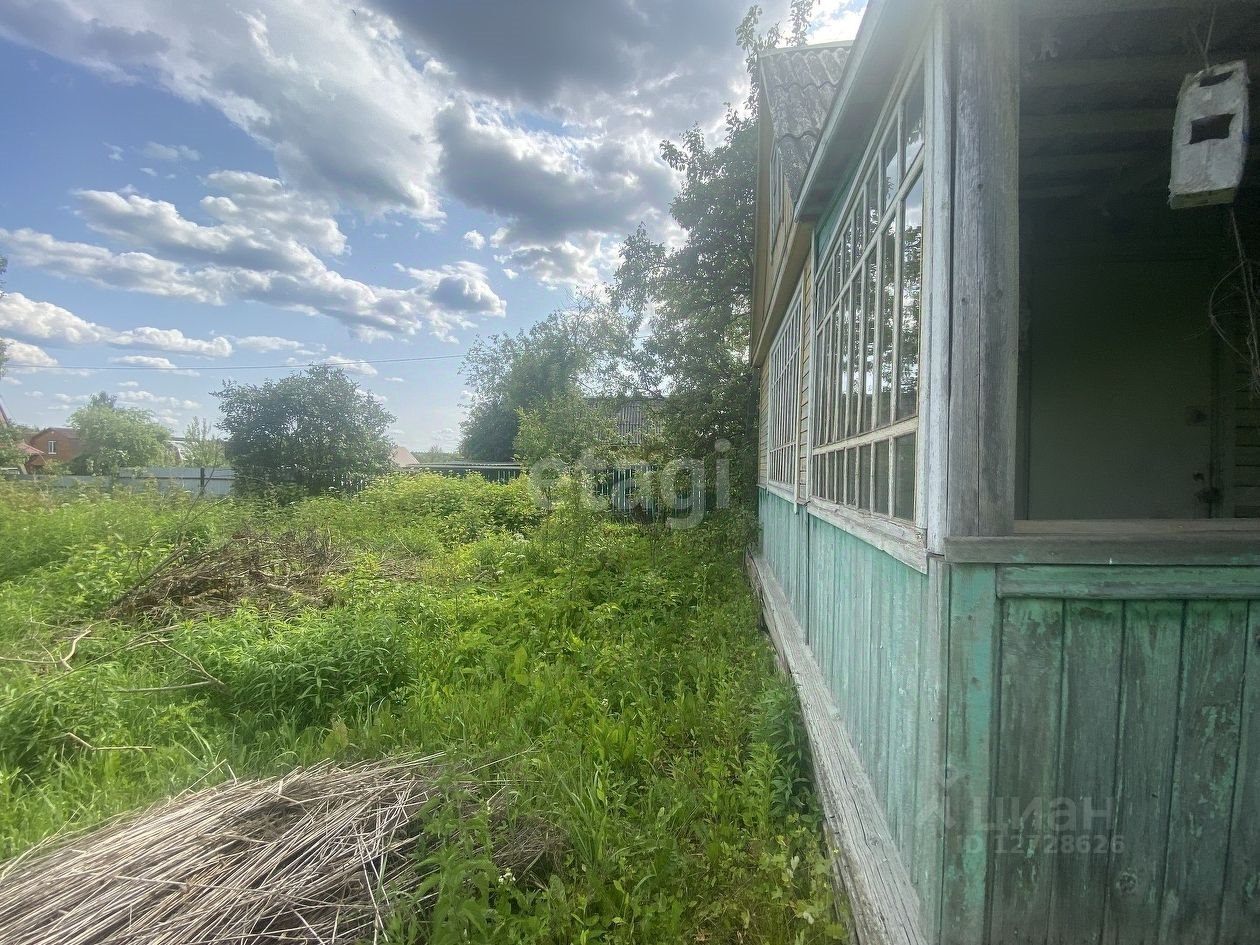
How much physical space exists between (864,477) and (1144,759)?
1160mm

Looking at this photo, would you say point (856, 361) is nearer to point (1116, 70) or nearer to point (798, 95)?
point (1116, 70)

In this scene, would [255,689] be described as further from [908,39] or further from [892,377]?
[908,39]

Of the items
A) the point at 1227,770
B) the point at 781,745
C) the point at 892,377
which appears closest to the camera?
the point at 1227,770

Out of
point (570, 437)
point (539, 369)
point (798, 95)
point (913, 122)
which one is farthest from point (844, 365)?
point (539, 369)

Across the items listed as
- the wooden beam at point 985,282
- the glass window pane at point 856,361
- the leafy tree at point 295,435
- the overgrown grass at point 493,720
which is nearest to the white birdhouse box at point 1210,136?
the wooden beam at point 985,282

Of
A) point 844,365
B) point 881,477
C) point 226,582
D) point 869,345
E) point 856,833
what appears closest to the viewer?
point 856,833

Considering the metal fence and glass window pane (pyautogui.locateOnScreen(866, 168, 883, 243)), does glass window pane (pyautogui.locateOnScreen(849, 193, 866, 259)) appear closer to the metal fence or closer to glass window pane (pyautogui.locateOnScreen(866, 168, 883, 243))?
glass window pane (pyautogui.locateOnScreen(866, 168, 883, 243))

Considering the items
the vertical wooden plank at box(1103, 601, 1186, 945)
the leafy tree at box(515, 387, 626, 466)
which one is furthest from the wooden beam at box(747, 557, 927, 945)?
the leafy tree at box(515, 387, 626, 466)

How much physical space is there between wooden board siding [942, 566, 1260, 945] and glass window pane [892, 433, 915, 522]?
1.23 feet

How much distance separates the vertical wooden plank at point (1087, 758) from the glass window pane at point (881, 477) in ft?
2.27

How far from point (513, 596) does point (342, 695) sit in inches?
→ 84.1

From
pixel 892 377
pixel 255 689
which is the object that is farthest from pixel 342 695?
pixel 892 377

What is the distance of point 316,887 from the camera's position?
6.37 feet

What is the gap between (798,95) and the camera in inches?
202
